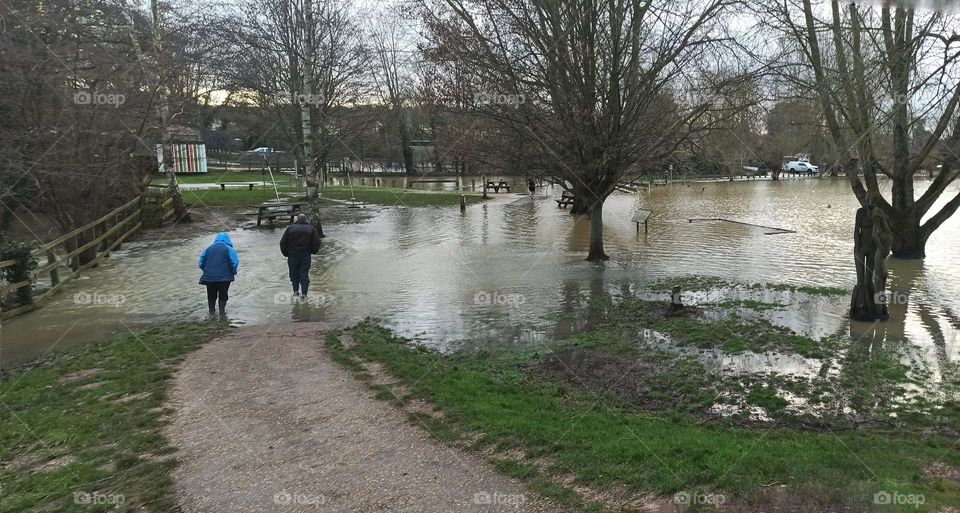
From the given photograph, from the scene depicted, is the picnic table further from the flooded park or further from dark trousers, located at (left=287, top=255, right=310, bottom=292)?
dark trousers, located at (left=287, top=255, right=310, bottom=292)

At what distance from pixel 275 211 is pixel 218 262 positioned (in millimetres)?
14032

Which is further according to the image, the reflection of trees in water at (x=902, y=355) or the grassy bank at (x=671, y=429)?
the reflection of trees in water at (x=902, y=355)

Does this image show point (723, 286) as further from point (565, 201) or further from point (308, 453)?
point (565, 201)

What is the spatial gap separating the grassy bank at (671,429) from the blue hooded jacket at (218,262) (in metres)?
3.45

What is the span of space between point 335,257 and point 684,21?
11.4 meters

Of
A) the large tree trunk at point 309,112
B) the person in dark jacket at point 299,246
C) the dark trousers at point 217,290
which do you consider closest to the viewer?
the dark trousers at point 217,290

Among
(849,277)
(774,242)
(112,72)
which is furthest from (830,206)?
(112,72)

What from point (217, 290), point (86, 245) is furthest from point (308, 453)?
point (86, 245)

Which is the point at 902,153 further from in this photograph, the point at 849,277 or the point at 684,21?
the point at 684,21

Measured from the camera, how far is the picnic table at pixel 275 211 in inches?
915

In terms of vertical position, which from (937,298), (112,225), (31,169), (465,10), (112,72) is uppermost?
(465,10)

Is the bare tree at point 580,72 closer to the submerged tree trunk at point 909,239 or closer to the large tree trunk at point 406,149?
the submerged tree trunk at point 909,239

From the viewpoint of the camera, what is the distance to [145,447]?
→ 5109mm

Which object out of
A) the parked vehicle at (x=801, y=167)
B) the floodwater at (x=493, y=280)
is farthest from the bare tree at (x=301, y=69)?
the parked vehicle at (x=801, y=167)
